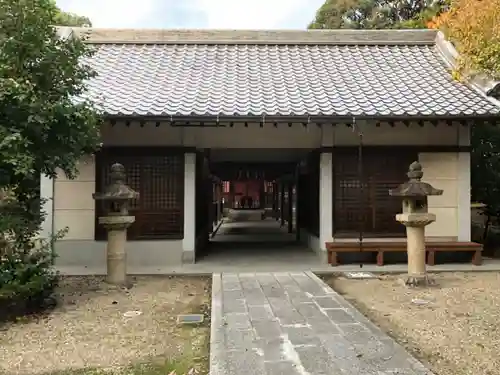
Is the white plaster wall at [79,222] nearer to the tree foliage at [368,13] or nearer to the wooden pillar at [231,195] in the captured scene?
the tree foliage at [368,13]

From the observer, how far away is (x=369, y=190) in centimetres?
978

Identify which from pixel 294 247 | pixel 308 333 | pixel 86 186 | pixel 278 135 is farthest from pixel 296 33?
pixel 308 333

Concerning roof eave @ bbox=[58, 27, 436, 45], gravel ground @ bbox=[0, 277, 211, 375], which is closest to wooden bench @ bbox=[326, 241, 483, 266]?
gravel ground @ bbox=[0, 277, 211, 375]

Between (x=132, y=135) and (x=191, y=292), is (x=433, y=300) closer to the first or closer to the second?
(x=191, y=292)

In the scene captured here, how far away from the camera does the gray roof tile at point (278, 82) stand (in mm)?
8836

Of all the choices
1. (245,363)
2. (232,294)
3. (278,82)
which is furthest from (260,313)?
(278,82)

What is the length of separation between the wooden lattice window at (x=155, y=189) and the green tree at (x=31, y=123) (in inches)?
121

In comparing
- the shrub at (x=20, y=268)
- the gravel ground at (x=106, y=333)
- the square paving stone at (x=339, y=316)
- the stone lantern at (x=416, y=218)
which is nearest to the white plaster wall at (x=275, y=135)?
the stone lantern at (x=416, y=218)

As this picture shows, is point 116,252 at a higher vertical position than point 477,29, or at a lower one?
lower

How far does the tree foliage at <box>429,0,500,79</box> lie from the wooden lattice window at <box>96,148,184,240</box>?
5589mm

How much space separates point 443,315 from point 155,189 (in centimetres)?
609

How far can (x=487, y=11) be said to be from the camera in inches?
236

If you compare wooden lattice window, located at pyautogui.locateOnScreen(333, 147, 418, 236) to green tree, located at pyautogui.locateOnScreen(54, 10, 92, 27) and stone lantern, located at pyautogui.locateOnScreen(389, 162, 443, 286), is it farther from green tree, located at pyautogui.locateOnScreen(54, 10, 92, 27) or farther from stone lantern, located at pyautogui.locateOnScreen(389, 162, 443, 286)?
green tree, located at pyautogui.locateOnScreen(54, 10, 92, 27)

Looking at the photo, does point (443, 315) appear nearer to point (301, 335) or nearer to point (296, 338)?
point (301, 335)
